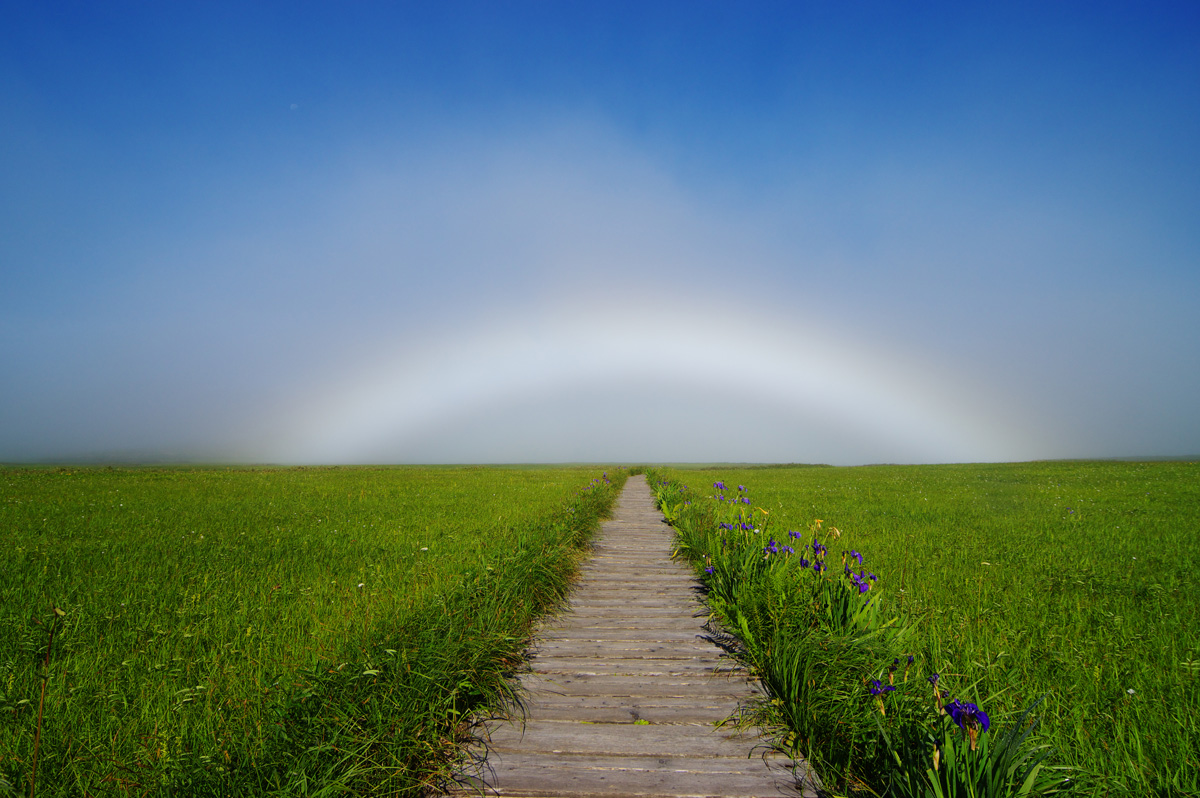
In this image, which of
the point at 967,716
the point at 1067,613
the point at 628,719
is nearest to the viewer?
the point at 967,716

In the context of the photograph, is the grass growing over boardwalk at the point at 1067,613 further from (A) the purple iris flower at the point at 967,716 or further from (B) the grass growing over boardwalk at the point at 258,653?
(B) the grass growing over boardwalk at the point at 258,653

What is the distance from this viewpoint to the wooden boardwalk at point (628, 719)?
277 cm

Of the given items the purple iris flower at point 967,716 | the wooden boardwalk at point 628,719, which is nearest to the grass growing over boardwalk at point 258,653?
the wooden boardwalk at point 628,719

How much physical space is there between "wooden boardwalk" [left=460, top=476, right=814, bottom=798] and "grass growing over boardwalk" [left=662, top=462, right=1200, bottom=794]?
52.6 inches

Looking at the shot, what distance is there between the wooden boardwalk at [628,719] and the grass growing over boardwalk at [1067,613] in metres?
1.34

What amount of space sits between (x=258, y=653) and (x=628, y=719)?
3.14 metres

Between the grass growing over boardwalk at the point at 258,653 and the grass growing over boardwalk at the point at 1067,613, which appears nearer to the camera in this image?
the grass growing over boardwalk at the point at 258,653

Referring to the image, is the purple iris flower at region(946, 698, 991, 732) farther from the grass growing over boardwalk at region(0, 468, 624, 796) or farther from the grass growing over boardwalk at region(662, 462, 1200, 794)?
the grass growing over boardwalk at region(0, 468, 624, 796)

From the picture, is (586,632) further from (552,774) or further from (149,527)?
(149,527)

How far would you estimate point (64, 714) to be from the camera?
338 centimetres

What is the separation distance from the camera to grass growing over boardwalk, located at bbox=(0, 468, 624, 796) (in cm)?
268

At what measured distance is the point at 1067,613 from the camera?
5.77 meters

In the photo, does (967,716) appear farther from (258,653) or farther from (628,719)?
(258,653)

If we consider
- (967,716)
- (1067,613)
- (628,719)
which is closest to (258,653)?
(628,719)
